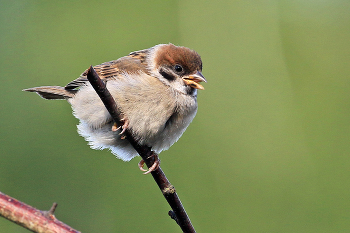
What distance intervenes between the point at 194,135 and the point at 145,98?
272cm

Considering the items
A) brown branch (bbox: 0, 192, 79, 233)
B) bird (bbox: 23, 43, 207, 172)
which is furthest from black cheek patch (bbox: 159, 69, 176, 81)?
brown branch (bbox: 0, 192, 79, 233)

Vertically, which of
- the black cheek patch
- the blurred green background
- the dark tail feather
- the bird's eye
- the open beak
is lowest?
the blurred green background

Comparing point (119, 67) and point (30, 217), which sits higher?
point (119, 67)

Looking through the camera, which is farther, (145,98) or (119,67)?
(119,67)

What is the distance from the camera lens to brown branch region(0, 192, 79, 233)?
7.32ft

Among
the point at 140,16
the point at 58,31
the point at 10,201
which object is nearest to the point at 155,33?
the point at 140,16

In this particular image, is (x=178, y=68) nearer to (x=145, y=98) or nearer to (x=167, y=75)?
(x=167, y=75)

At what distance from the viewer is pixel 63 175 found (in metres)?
4.67

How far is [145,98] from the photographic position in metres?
2.94

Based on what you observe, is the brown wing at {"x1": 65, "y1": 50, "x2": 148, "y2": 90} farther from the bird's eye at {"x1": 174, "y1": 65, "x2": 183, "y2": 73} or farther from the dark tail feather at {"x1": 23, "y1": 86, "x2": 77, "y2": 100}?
the bird's eye at {"x1": 174, "y1": 65, "x2": 183, "y2": 73}

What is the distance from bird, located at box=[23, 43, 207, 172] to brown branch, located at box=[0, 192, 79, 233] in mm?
791

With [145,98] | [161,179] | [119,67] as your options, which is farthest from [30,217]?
[119,67]

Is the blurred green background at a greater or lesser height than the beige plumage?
lesser

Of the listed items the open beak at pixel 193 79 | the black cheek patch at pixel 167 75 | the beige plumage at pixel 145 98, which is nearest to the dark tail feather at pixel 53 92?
the beige plumage at pixel 145 98
